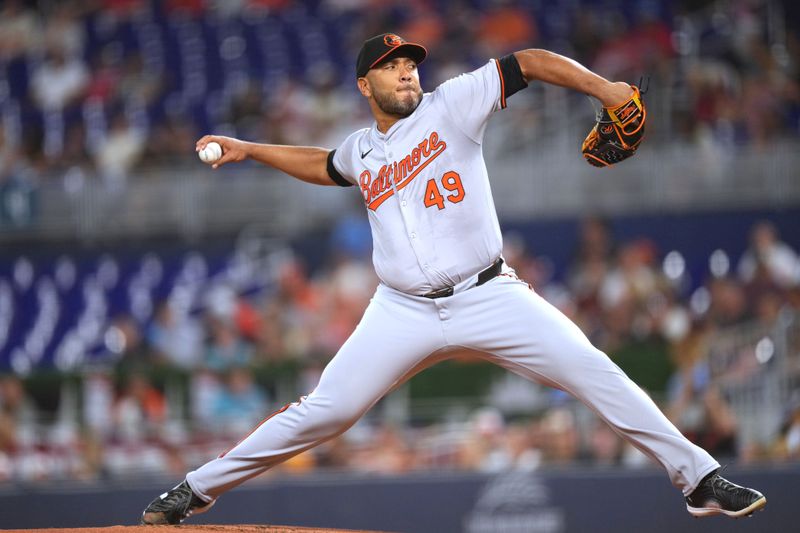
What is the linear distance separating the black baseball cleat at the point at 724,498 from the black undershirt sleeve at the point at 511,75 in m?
1.63

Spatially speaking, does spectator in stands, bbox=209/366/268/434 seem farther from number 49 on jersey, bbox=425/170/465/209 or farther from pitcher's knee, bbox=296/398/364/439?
number 49 on jersey, bbox=425/170/465/209

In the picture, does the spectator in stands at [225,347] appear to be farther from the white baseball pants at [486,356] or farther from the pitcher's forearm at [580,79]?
the pitcher's forearm at [580,79]

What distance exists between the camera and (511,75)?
177 inches

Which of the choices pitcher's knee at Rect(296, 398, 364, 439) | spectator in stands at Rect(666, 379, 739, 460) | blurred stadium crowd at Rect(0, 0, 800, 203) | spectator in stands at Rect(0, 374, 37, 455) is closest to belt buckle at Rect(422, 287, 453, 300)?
pitcher's knee at Rect(296, 398, 364, 439)

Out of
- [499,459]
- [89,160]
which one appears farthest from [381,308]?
[89,160]

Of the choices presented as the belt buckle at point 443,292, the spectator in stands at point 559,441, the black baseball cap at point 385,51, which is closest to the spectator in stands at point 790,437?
the spectator in stands at point 559,441

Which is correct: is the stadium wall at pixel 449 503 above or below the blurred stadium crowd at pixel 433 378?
below

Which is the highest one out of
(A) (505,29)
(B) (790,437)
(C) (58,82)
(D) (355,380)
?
(C) (58,82)

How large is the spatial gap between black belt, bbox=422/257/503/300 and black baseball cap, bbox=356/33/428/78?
0.89 m

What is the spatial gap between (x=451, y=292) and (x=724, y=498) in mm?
1275

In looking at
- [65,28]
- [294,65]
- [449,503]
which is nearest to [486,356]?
[449,503]

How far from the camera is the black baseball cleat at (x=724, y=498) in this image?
4.36 metres

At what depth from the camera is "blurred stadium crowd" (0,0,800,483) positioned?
8.41 meters

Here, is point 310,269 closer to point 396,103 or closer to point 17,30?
point 17,30
